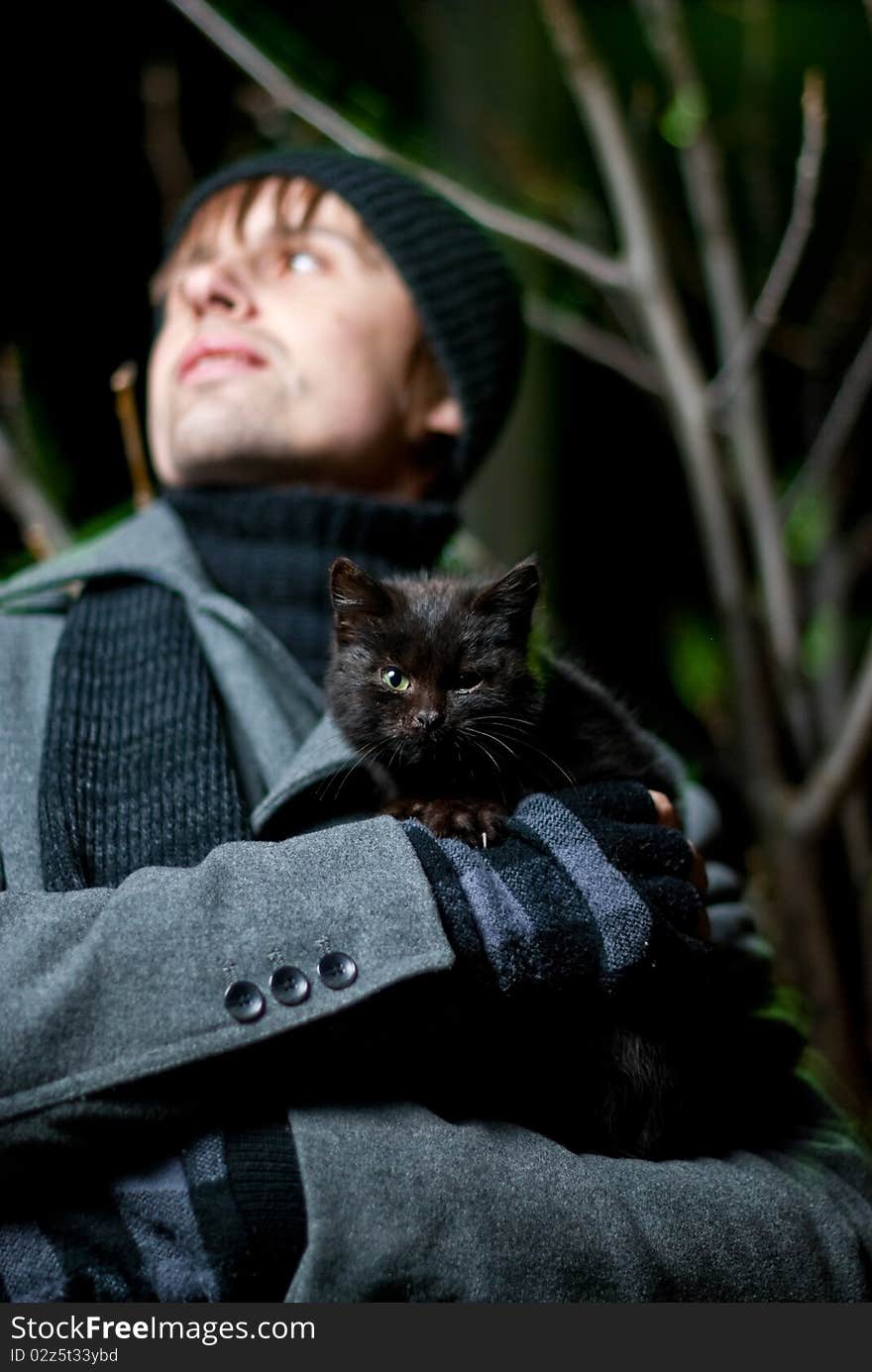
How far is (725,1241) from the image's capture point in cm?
A: 100

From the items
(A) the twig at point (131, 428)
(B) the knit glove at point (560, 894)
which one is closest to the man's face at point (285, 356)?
(A) the twig at point (131, 428)

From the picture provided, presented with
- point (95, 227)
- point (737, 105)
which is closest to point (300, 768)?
point (95, 227)

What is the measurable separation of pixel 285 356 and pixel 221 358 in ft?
0.30

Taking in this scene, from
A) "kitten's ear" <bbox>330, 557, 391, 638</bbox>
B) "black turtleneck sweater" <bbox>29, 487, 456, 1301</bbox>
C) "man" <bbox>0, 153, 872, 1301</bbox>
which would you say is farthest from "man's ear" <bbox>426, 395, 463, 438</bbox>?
"kitten's ear" <bbox>330, 557, 391, 638</bbox>

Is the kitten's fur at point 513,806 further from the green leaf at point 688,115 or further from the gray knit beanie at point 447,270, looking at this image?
the green leaf at point 688,115

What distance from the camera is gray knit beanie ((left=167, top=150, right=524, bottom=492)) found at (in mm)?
1683

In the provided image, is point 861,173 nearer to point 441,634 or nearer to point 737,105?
point 737,105

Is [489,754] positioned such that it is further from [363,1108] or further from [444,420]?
[444,420]

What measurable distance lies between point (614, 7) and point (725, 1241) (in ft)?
9.77

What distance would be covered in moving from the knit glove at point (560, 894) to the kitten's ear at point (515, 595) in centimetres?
24

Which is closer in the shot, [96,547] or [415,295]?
[96,547]

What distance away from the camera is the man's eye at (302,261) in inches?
64.1

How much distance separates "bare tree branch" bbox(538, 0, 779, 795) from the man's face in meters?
0.55

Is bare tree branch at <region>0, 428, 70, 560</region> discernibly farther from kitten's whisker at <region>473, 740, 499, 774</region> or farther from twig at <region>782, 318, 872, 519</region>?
twig at <region>782, 318, 872, 519</region>
